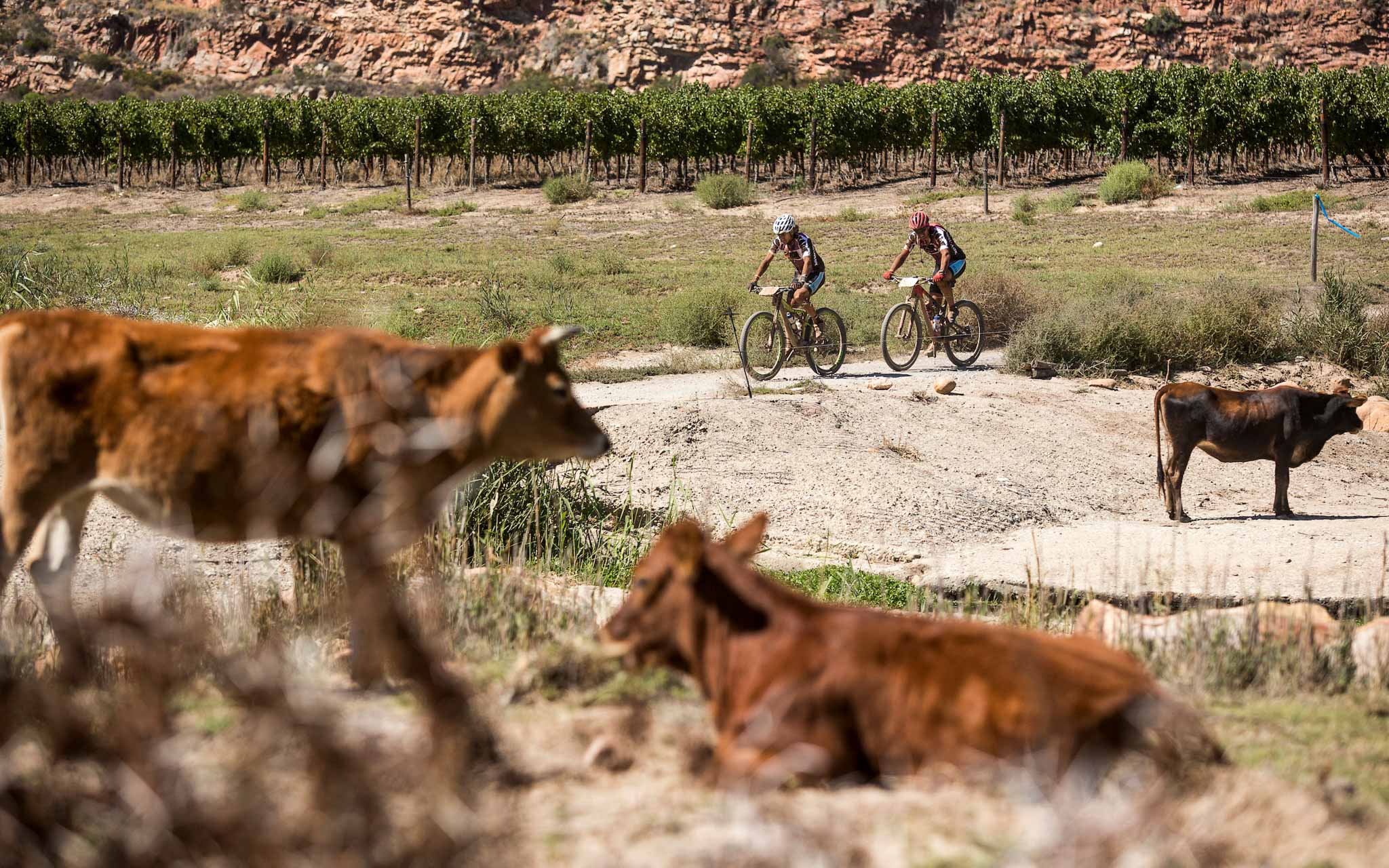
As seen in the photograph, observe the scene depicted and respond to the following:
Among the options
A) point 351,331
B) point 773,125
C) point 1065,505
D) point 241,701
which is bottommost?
point 1065,505

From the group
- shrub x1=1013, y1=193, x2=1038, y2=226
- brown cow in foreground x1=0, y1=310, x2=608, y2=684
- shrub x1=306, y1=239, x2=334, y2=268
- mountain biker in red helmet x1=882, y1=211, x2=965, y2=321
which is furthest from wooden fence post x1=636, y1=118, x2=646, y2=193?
brown cow in foreground x1=0, y1=310, x2=608, y2=684

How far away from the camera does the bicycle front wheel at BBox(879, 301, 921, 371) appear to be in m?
16.1

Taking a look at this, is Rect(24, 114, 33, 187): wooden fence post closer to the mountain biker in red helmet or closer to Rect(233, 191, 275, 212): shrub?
Rect(233, 191, 275, 212): shrub

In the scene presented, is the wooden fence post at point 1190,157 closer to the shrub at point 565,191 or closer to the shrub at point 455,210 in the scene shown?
the shrub at point 565,191

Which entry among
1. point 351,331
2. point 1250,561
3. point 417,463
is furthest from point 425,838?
point 1250,561

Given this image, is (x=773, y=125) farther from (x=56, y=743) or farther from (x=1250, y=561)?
(x=56, y=743)

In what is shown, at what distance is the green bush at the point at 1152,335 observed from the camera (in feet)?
53.9

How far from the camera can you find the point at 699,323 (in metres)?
18.8

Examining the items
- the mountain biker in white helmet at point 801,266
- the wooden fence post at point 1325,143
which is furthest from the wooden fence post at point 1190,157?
the mountain biker in white helmet at point 801,266

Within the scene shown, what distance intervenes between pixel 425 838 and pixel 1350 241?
31769 mm

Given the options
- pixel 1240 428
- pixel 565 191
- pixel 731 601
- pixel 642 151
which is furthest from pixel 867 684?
pixel 642 151

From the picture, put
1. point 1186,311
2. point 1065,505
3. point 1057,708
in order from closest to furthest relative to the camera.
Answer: point 1057,708 → point 1065,505 → point 1186,311

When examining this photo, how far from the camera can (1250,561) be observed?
9.24 metres

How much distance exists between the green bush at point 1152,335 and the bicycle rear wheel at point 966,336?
473 mm
